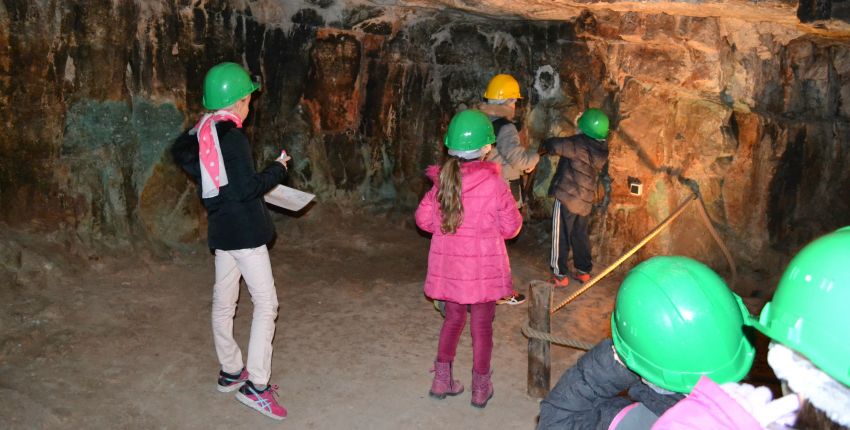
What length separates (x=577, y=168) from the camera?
635cm

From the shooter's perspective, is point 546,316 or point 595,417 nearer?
point 595,417

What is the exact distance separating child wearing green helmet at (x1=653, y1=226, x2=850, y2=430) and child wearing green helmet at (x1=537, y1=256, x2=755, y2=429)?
0.29 m

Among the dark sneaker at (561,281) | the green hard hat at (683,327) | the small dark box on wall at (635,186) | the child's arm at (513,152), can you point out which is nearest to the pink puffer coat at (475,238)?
the child's arm at (513,152)

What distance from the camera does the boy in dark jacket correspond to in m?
6.31

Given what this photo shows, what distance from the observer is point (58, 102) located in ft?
19.8

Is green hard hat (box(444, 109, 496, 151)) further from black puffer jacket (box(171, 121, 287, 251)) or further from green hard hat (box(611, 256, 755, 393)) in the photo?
green hard hat (box(611, 256, 755, 393))

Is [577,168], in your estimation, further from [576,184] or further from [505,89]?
[505,89]

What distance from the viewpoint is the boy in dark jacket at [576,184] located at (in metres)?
6.31

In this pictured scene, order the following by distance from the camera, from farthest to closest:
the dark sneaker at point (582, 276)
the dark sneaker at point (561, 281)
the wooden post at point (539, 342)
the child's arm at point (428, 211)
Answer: the dark sneaker at point (582, 276)
the dark sneaker at point (561, 281)
the wooden post at point (539, 342)
the child's arm at point (428, 211)

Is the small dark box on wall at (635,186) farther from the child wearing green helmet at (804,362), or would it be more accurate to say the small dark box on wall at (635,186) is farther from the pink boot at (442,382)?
the child wearing green helmet at (804,362)

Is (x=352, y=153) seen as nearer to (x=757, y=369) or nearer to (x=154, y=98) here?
(x=154, y=98)

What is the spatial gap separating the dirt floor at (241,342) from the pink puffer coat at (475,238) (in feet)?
2.67

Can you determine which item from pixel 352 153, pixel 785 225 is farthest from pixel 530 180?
pixel 785 225

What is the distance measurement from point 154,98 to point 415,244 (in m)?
3.14
